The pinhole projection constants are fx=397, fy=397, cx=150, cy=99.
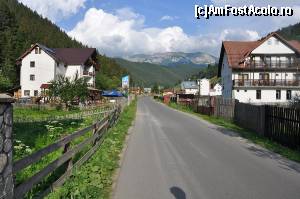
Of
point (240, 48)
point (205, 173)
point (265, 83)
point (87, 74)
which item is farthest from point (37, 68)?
point (205, 173)

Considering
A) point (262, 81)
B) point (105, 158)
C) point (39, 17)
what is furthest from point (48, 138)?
point (39, 17)

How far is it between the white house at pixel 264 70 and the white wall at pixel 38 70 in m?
29.4

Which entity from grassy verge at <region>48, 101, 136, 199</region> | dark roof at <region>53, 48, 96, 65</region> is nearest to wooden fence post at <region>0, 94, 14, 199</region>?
grassy verge at <region>48, 101, 136, 199</region>

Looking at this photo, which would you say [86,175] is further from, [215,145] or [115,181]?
[215,145]

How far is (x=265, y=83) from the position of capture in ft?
200

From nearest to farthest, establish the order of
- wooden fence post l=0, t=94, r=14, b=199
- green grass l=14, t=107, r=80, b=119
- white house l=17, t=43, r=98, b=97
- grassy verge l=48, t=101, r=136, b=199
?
wooden fence post l=0, t=94, r=14, b=199, grassy verge l=48, t=101, r=136, b=199, green grass l=14, t=107, r=80, b=119, white house l=17, t=43, r=98, b=97

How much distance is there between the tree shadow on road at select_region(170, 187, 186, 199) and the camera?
7.15 m

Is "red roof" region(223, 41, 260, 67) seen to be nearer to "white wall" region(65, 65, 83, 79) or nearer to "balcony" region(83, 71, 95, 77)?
"white wall" region(65, 65, 83, 79)

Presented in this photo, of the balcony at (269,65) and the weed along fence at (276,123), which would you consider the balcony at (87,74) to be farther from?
the weed along fence at (276,123)

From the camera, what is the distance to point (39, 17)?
15000 cm

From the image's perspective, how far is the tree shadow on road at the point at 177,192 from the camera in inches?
281

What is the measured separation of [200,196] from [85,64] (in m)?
72.6

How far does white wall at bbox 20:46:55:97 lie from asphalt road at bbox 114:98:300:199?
56.2m

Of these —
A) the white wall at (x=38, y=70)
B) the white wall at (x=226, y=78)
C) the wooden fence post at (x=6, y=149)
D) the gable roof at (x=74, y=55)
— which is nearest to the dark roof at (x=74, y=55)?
the gable roof at (x=74, y=55)
